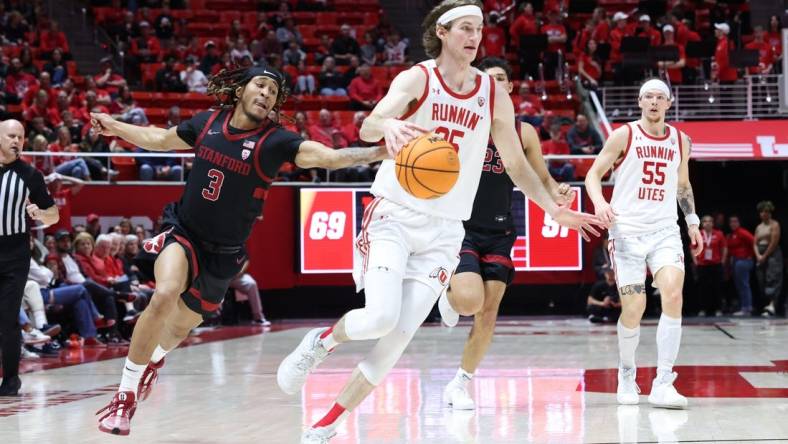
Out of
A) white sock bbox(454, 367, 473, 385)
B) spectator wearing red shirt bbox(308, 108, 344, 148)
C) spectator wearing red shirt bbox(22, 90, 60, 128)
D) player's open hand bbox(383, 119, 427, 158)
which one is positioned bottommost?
white sock bbox(454, 367, 473, 385)

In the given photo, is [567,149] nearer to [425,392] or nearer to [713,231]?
[713,231]

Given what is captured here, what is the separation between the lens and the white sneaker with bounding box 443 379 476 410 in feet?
24.0

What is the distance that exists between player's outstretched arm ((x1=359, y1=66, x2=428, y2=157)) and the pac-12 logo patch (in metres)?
0.76

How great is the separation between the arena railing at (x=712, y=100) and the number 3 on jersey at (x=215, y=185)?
14.4m

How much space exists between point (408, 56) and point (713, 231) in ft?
26.2

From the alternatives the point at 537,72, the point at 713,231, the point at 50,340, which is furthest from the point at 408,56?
the point at 50,340

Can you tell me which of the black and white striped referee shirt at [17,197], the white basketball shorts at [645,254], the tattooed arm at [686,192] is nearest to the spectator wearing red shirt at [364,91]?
the black and white striped referee shirt at [17,197]

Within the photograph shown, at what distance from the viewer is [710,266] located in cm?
1917

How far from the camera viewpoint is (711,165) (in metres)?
20.5

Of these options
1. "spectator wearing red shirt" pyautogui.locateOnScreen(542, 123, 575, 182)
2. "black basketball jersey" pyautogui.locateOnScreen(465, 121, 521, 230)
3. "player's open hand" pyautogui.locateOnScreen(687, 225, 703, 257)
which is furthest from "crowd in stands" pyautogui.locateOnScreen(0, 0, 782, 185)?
"black basketball jersey" pyautogui.locateOnScreen(465, 121, 521, 230)

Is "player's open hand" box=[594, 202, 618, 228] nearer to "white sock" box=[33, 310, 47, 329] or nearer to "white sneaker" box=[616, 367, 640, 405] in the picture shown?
"white sneaker" box=[616, 367, 640, 405]

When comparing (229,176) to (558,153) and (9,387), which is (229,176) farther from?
(558,153)

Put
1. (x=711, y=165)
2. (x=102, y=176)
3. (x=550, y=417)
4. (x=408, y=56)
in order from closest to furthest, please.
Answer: (x=550, y=417) → (x=102, y=176) → (x=711, y=165) → (x=408, y=56)

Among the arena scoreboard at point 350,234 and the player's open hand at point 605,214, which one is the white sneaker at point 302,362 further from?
the arena scoreboard at point 350,234
